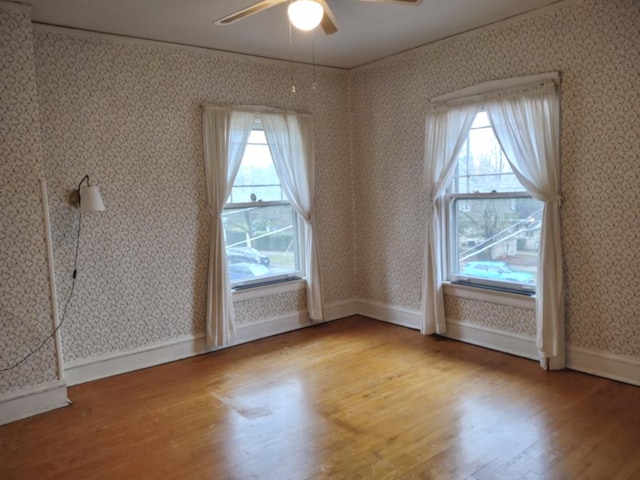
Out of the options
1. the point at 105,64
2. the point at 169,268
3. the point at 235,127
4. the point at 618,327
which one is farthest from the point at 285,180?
the point at 618,327

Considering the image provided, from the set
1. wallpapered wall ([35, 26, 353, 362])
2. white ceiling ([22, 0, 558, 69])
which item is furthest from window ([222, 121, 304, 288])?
white ceiling ([22, 0, 558, 69])

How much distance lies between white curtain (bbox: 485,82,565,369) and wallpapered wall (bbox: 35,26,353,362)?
240 centimetres

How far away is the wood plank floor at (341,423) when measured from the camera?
2.55 metres

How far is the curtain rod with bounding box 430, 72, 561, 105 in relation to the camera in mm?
3650

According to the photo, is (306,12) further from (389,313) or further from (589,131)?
(389,313)

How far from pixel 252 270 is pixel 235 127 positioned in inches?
55.5

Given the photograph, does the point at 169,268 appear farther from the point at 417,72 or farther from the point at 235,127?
the point at 417,72

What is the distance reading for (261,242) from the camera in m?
4.86

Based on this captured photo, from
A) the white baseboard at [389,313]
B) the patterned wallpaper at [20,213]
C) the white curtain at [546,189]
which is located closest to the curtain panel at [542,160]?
the white curtain at [546,189]

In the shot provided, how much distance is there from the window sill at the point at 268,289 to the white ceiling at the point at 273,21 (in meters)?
2.27

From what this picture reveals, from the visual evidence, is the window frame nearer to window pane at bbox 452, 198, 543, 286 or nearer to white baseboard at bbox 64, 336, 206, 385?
window pane at bbox 452, 198, 543, 286

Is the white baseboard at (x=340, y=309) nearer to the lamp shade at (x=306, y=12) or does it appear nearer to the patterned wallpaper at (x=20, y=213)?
the patterned wallpaper at (x=20, y=213)

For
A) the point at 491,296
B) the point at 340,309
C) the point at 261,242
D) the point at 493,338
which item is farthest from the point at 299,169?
the point at 493,338

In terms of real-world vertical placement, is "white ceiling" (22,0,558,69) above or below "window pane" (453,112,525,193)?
above
